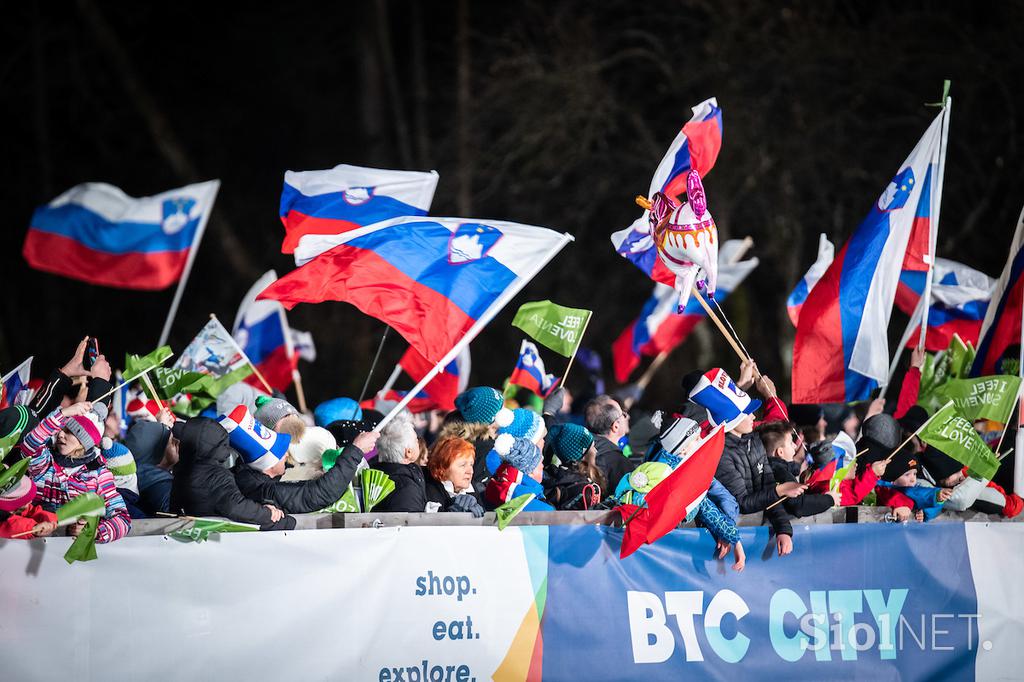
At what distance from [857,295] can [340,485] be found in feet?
13.0

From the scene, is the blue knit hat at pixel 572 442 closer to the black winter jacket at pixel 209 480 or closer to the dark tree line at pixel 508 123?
the black winter jacket at pixel 209 480

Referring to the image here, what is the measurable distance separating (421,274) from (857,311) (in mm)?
2912

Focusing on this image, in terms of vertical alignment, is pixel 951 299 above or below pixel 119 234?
below

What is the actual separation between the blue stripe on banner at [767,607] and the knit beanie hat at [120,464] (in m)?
2.48

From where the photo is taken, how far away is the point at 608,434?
845cm

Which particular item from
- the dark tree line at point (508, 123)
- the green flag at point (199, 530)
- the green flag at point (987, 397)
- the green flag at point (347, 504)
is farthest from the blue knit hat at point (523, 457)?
the dark tree line at point (508, 123)

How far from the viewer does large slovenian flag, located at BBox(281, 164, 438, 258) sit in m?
9.56

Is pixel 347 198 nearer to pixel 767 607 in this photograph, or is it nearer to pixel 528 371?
pixel 528 371

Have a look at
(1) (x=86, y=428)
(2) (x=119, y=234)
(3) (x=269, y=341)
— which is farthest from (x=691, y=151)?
(2) (x=119, y=234)

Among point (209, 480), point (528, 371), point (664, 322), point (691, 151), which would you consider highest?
point (691, 151)

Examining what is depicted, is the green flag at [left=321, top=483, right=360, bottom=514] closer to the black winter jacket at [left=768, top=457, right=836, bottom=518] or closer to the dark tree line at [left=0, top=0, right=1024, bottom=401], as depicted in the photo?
the black winter jacket at [left=768, top=457, right=836, bottom=518]

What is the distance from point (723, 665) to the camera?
7488 mm

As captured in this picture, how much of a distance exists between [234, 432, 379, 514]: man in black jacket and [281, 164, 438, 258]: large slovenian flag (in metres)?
2.78

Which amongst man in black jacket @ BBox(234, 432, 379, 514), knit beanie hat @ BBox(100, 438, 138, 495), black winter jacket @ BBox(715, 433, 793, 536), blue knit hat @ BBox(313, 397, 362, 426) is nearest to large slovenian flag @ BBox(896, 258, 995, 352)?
black winter jacket @ BBox(715, 433, 793, 536)
